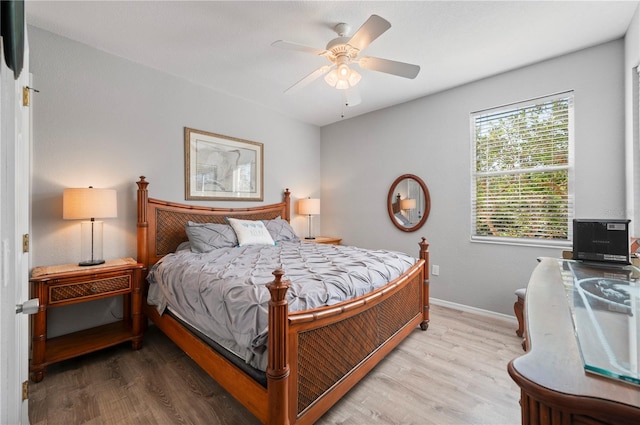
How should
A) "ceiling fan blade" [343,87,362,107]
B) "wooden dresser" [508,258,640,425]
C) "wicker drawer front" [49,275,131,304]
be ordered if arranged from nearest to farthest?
"wooden dresser" [508,258,640,425], "wicker drawer front" [49,275,131,304], "ceiling fan blade" [343,87,362,107]

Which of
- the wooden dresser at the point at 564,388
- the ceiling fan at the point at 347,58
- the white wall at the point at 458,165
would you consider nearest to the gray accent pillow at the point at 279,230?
the white wall at the point at 458,165

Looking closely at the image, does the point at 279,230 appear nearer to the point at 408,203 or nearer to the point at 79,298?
the point at 408,203

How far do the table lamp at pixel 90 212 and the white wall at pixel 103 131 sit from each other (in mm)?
81

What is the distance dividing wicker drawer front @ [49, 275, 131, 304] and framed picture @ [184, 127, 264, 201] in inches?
48.2

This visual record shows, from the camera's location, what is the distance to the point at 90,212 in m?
2.23

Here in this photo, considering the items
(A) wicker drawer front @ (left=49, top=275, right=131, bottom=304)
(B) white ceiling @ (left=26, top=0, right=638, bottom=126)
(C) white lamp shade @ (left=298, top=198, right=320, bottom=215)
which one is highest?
(B) white ceiling @ (left=26, top=0, right=638, bottom=126)

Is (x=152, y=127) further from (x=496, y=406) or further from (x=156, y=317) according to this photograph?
(x=496, y=406)

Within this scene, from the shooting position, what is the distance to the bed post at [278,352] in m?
1.25

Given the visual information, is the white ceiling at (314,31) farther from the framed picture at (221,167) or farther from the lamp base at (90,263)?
the lamp base at (90,263)

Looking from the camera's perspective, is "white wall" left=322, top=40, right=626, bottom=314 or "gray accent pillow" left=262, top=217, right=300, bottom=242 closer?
"white wall" left=322, top=40, right=626, bottom=314

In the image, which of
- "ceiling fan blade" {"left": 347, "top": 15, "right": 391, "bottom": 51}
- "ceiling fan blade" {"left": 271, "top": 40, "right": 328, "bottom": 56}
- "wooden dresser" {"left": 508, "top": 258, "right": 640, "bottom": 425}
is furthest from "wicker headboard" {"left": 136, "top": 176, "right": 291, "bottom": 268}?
"wooden dresser" {"left": 508, "top": 258, "right": 640, "bottom": 425}

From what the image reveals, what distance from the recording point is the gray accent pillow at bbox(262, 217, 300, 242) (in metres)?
3.62

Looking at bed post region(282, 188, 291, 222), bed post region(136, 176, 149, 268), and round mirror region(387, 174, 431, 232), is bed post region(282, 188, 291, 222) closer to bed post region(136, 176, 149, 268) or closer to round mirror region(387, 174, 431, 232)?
round mirror region(387, 174, 431, 232)

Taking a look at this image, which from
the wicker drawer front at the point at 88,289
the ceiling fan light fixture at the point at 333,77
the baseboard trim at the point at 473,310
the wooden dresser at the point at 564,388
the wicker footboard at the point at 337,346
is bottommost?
the baseboard trim at the point at 473,310
